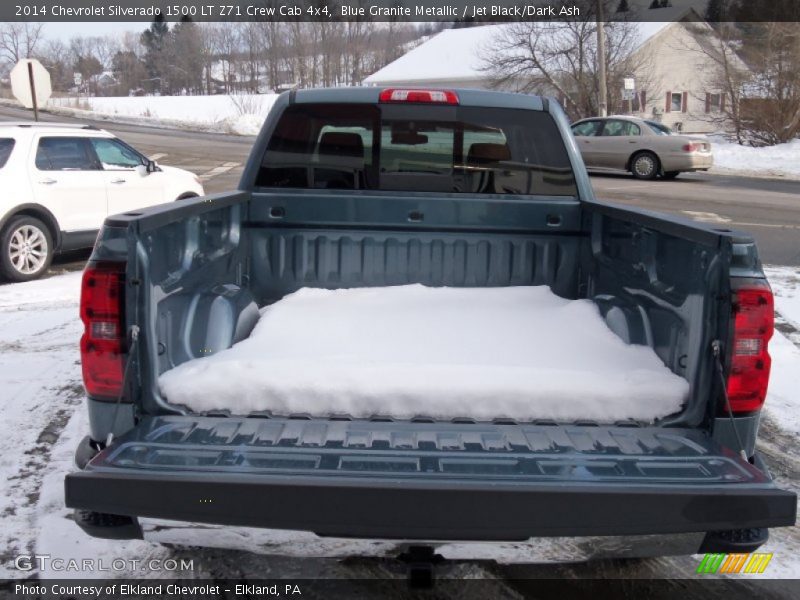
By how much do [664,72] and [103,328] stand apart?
51062mm

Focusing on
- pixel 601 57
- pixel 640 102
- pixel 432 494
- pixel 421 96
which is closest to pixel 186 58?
A: pixel 640 102

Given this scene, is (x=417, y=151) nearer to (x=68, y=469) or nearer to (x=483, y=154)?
(x=483, y=154)

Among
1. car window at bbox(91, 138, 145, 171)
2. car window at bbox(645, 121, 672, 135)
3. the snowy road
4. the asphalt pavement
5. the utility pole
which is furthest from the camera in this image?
the utility pole

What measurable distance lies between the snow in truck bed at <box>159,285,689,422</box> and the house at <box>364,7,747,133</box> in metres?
39.5

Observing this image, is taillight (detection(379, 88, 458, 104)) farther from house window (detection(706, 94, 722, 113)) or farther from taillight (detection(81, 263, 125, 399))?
house window (detection(706, 94, 722, 113))

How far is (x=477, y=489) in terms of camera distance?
2326 millimetres

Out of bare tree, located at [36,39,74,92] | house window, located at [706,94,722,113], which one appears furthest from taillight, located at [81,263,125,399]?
bare tree, located at [36,39,74,92]

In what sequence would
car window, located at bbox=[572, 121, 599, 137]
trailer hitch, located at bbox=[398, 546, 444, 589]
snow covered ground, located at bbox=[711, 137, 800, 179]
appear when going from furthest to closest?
snow covered ground, located at bbox=[711, 137, 800, 179], car window, located at bbox=[572, 121, 599, 137], trailer hitch, located at bbox=[398, 546, 444, 589]

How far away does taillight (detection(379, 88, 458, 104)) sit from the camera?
4.27m

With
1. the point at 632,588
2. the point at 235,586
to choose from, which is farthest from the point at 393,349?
the point at 632,588

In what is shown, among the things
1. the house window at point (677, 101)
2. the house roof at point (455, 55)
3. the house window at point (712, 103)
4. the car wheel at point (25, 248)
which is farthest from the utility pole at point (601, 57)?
the car wheel at point (25, 248)

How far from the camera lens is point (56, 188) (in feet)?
32.1

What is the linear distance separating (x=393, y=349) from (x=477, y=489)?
1.28 m

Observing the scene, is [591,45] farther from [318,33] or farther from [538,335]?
[538,335]
